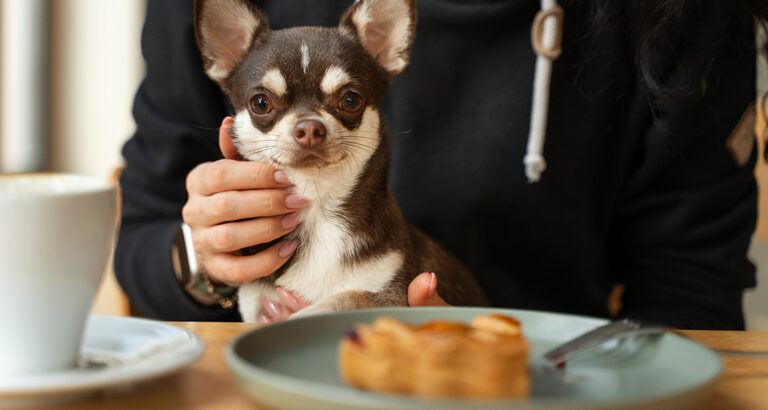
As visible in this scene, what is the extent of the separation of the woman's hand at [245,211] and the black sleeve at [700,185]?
0.79 meters

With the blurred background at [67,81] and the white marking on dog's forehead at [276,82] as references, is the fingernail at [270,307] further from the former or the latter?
the blurred background at [67,81]

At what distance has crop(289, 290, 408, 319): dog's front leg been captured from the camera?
82cm

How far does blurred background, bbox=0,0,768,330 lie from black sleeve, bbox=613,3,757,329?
1893 millimetres

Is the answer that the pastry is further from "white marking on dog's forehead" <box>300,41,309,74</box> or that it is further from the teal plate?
"white marking on dog's forehead" <box>300,41,309,74</box>

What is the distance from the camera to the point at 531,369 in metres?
0.52

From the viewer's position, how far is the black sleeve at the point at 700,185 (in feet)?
4.54

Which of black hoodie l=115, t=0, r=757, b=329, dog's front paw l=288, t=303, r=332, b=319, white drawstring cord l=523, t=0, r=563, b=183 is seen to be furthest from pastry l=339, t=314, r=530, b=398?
white drawstring cord l=523, t=0, r=563, b=183

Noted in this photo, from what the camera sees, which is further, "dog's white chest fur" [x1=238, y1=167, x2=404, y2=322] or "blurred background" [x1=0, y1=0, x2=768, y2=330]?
"blurred background" [x1=0, y1=0, x2=768, y2=330]

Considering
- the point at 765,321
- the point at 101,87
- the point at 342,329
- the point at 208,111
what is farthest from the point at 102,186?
the point at 101,87

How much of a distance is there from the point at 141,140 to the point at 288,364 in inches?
37.6

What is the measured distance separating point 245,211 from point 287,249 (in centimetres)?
7

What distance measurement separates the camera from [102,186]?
0.49 metres

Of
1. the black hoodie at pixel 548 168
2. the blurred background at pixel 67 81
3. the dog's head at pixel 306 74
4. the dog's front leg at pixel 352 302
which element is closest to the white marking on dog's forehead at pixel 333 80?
the dog's head at pixel 306 74

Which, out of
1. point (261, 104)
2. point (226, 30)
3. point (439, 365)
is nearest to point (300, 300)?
point (261, 104)
